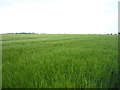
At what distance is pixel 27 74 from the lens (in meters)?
1.47

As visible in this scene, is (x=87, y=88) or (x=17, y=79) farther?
(x=17, y=79)

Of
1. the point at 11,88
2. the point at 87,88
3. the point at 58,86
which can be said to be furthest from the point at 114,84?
the point at 11,88

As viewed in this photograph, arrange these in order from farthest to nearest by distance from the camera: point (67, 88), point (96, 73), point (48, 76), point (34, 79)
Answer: point (96, 73), point (48, 76), point (34, 79), point (67, 88)

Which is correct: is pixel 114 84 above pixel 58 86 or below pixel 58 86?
below

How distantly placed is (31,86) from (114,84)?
129cm

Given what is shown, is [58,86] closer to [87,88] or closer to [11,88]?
[87,88]

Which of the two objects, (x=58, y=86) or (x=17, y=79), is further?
(x=17, y=79)

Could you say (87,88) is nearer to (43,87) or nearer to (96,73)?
(96,73)

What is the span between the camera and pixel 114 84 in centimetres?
138

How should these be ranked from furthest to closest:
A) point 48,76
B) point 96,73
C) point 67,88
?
point 96,73, point 48,76, point 67,88

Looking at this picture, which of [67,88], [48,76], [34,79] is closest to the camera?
[67,88]

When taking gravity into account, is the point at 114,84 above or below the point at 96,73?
below

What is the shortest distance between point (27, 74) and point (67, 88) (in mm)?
742

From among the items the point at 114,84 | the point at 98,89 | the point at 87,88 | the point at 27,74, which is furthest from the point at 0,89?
the point at 114,84
